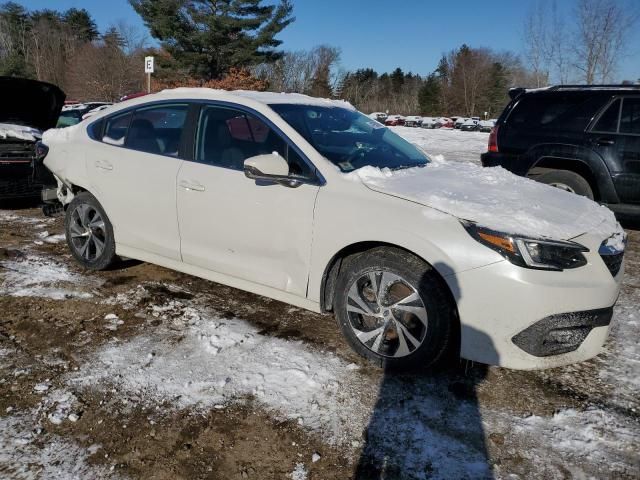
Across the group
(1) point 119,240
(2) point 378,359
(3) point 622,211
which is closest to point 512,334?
(2) point 378,359

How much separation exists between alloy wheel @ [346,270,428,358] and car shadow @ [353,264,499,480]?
0.19m

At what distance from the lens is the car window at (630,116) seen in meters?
5.65

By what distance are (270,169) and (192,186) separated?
791mm

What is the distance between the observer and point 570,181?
5977mm

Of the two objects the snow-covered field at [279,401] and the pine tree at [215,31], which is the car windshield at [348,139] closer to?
the snow-covered field at [279,401]

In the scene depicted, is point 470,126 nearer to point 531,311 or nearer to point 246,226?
point 246,226

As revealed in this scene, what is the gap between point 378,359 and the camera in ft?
9.68

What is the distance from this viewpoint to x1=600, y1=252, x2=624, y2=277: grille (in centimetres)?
276

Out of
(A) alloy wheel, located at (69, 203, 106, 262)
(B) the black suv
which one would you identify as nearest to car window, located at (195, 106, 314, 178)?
(A) alloy wheel, located at (69, 203, 106, 262)

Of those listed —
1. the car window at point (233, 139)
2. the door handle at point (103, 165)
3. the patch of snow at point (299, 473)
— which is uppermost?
the car window at point (233, 139)

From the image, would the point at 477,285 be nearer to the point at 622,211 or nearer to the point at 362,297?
the point at 362,297

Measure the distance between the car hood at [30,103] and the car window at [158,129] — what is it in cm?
341

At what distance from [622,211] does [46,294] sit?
5955mm

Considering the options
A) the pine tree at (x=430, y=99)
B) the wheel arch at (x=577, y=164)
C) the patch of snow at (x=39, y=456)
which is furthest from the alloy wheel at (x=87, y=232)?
the pine tree at (x=430, y=99)
